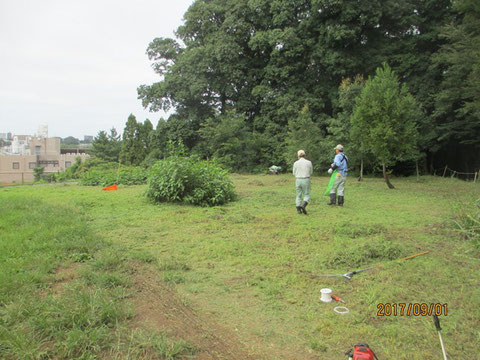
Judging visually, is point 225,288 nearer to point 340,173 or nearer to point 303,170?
point 303,170

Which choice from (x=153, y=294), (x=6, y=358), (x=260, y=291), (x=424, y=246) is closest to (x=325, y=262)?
(x=260, y=291)

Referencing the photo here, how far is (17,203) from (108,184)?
7.80 m

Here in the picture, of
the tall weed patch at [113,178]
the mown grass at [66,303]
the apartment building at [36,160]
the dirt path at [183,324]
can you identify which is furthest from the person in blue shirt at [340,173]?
the apartment building at [36,160]

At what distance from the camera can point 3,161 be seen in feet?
151

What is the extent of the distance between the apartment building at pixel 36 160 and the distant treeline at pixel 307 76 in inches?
907

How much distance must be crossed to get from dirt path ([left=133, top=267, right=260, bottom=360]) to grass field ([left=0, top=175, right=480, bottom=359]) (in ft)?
0.05

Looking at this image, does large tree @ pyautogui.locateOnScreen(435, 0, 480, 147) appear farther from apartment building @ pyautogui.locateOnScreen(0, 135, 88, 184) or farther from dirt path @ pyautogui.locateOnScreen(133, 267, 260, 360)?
apartment building @ pyautogui.locateOnScreen(0, 135, 88, 184)

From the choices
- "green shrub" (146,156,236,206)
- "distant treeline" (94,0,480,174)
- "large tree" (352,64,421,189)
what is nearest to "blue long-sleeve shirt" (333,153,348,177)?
"green shrub" (146,156,236,206)

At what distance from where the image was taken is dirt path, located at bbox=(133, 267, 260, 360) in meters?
2.66

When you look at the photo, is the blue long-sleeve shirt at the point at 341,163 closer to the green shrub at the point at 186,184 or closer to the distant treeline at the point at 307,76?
the green shrub at the point at 186,184

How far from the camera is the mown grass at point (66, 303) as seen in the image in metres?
2.55

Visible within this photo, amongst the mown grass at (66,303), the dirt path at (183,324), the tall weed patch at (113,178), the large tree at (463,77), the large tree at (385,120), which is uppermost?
the large tree at (463,77)

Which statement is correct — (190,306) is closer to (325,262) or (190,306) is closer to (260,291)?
(260,291)

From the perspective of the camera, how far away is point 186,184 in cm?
989
